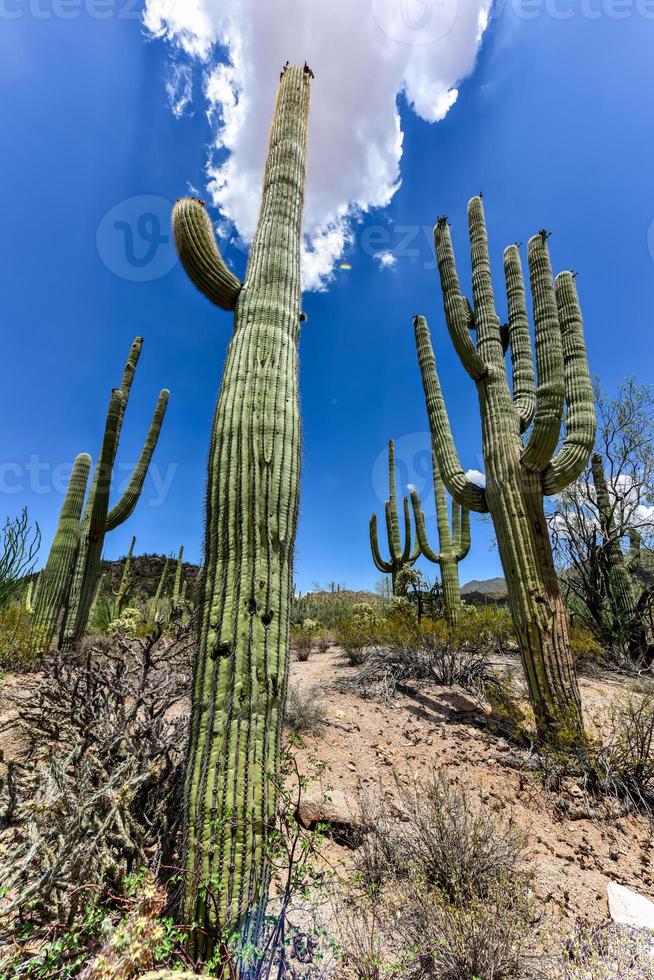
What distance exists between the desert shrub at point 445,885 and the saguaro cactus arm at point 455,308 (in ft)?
14.5

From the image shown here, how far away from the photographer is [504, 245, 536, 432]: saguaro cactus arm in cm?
518

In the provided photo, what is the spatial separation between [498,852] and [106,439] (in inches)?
265

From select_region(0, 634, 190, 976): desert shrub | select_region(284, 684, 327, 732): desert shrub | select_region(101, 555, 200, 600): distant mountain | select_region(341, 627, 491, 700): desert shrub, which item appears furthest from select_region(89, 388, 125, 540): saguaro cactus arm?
select_region(101, 555, 200, 600): distant mountain

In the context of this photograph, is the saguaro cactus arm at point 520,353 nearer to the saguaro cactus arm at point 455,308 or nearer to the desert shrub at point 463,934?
the saguaro cactus arm at point 455,308

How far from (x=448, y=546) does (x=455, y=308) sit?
5191 mm

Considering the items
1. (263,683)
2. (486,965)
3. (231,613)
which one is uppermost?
(231,613)

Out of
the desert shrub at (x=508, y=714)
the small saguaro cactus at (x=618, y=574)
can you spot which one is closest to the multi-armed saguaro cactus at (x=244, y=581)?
the desert shrub at (x=508, y=714)

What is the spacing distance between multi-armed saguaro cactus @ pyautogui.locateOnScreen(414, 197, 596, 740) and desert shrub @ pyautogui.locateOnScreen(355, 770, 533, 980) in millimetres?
1568

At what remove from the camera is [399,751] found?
3779 millimetres

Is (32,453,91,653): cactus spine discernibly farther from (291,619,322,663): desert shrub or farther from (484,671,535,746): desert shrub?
(484,671,535,746): desert shrub

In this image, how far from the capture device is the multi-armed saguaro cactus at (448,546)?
8.26m

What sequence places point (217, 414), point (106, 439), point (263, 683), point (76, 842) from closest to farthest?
point (76, 842) < point (263, 683) < point (217, 414) < point (106, 439)

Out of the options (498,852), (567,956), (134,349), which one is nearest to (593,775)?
(498,852)

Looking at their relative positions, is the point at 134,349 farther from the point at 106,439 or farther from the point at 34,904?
the point at 34,904
